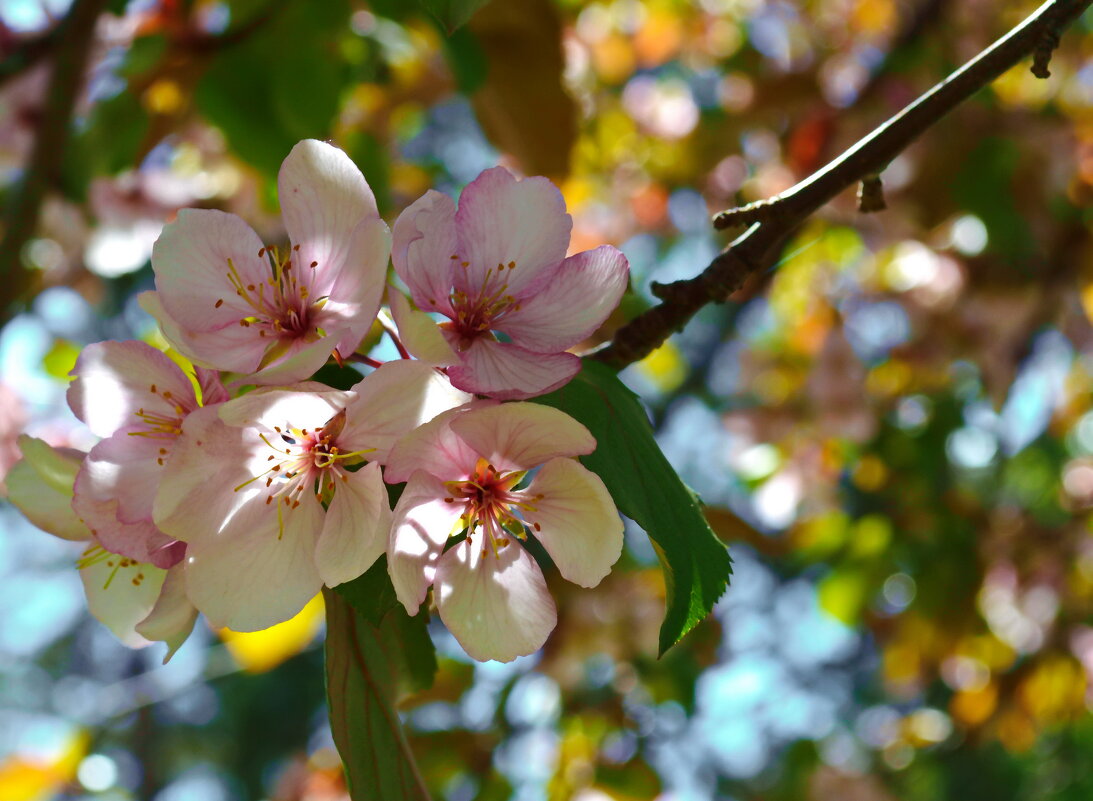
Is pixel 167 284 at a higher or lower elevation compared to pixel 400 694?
higher

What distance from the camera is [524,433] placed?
1.57 ft

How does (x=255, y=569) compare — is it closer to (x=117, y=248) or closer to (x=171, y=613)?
(x=171, y=613)

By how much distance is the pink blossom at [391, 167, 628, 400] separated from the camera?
503 mm

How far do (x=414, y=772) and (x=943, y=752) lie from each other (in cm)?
216

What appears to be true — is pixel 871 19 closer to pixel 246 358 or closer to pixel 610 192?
pixel 610 192

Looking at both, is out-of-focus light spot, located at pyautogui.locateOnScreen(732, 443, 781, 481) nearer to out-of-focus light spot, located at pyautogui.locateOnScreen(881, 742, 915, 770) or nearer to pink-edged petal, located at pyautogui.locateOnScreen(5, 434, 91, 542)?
out-of-focus light spot, located at pyautogui.locateOnScreen(881, 742, 915, 770)

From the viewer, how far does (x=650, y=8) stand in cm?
242

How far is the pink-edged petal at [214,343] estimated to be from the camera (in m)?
0.49

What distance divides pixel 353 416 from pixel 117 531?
15 cm

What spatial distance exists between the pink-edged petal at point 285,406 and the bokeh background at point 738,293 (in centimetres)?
61

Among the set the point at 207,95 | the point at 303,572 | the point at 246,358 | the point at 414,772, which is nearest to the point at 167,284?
the point at 246,358

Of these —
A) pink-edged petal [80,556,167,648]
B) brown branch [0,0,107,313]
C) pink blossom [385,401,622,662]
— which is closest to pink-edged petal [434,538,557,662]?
pink blossom [385,401,622,662]

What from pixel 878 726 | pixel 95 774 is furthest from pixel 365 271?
pixel 878 726

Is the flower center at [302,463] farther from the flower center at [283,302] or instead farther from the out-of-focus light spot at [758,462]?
the out-of-focus light spot at [758,462]
